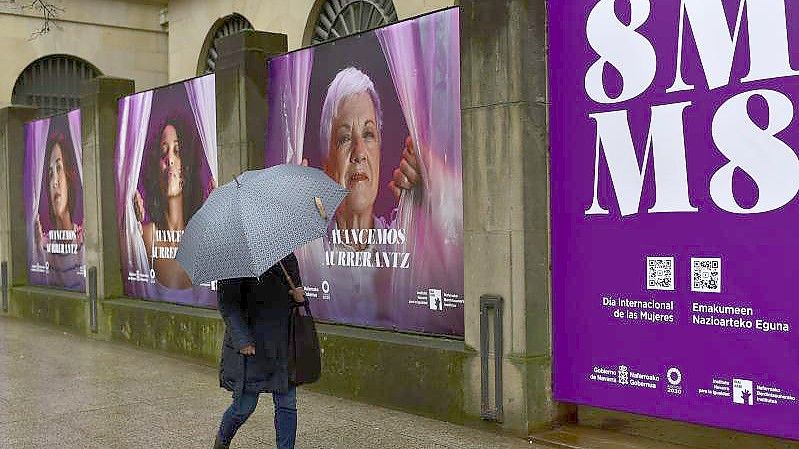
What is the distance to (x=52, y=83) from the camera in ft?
63.1

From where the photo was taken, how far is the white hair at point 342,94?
7.96 m

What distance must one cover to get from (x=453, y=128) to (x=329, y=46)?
1.87m

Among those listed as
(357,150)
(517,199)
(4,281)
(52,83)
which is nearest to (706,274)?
(517,199)

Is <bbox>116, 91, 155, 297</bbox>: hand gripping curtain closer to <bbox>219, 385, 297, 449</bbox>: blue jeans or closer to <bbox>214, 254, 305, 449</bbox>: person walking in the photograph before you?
<bbox>219, 385, 297, 449</bbox>: blue jeans

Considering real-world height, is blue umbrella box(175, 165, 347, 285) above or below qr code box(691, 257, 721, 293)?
above

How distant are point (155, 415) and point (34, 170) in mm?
8429

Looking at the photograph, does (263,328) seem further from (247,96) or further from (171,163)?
(171,163)

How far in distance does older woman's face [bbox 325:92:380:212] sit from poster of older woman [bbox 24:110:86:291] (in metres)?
6.06

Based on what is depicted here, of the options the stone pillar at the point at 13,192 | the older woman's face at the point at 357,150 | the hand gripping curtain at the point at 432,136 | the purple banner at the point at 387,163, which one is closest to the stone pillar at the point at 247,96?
the purple banner at the point at 387,163

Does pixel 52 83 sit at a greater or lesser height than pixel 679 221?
greater

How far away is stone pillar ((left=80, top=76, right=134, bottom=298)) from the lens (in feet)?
39.4

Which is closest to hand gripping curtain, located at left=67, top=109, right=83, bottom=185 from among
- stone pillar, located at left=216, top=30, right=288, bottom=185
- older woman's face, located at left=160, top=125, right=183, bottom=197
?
older woman's face, located at left=160, top=125, right=183, bottom=197

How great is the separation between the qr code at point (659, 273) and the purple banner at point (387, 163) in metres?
1.74

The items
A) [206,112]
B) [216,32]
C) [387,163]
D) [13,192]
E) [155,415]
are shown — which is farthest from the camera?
[216,32]
